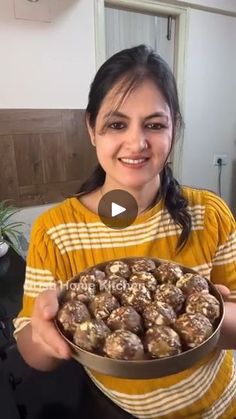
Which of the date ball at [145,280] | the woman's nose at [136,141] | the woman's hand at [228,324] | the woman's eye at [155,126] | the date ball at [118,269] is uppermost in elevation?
the woman's eye at [155,126]

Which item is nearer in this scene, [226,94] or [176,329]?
[176,329]

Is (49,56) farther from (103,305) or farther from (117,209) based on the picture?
(103,305)

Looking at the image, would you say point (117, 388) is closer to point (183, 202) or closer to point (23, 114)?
point (183, 202)

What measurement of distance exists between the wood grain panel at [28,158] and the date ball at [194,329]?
59.8 inches

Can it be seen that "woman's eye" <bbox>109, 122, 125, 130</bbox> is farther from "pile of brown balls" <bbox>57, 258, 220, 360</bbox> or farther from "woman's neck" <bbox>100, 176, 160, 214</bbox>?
"pile of brown balls" <bbox>57, 258, 220, 360</bbox>

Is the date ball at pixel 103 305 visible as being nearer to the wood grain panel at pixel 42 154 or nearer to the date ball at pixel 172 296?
the date ball at pixel 172 296

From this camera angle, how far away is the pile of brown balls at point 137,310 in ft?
1.23

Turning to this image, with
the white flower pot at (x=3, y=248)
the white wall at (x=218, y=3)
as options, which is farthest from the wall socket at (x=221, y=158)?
the white flower pot at (x=3, y=248)

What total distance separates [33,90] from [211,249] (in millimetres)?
1419

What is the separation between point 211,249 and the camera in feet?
2.14

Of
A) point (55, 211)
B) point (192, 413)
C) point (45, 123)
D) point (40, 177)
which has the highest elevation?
point (45, 123)

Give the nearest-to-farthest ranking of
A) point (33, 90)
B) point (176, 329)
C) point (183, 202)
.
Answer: point (176, 329), point (183, 202), point (33, 90)

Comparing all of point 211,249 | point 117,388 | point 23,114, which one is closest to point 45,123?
point 23,114

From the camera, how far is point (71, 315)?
16.1 inches
